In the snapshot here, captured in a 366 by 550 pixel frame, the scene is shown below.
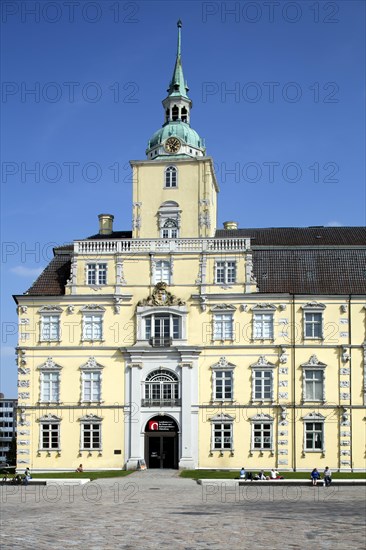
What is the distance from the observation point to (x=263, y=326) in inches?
2522

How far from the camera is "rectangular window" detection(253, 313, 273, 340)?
210 ft

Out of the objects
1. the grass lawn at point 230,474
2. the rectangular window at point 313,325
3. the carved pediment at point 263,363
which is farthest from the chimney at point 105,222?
the grass lawn at point 230,474

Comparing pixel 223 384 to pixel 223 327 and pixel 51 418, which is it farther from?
pixel 51 418

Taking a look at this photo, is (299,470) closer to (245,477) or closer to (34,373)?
(245,477)

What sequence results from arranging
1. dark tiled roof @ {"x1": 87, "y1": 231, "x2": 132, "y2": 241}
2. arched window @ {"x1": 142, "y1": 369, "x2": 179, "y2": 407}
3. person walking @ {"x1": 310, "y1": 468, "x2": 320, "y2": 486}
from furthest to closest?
dark tiled roof @ {"x1": 87, "y1": 231, "x2": 132, "y2": 241} < arched window @ {"x1": 142, "y1": 369, "x2": 179, "y2": 407} < person walking @ {"x1": 310, "y1": 468, "x2": 320, "y2": 486}

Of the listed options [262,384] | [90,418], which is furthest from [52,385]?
[262,384]

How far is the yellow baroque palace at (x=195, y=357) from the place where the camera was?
62.8 m

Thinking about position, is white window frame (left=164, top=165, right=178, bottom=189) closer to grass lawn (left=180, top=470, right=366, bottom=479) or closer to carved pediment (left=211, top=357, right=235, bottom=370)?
carved pediment (left=211, top=357, right=235, bottom=370)

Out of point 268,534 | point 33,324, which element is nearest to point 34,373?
point 33,324

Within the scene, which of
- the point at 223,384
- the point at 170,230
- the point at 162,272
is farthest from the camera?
the point at 170,230

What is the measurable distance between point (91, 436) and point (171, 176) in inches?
807

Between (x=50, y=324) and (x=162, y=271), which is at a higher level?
(x=162, y=271)

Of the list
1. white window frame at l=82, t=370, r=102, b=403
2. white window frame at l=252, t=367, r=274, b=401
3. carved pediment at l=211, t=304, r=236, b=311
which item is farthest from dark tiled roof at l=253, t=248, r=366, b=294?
white window frame at l=82, t=370, r=102, b=403

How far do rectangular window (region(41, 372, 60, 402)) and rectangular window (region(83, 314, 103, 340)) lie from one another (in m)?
3.65
